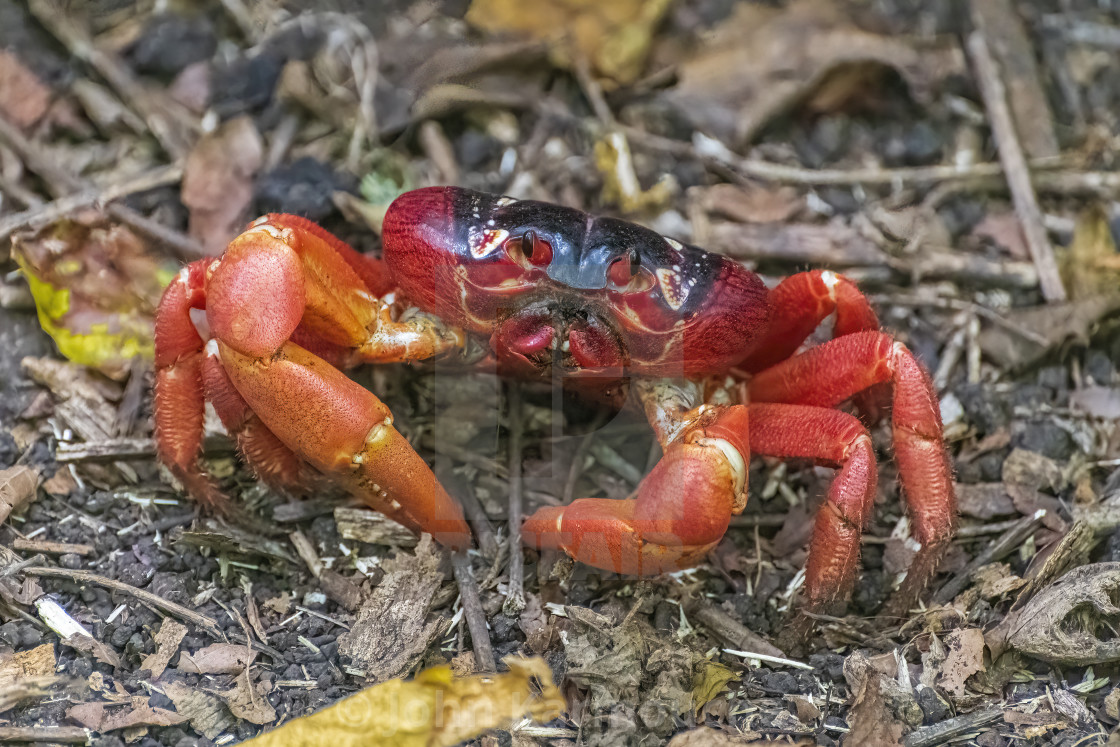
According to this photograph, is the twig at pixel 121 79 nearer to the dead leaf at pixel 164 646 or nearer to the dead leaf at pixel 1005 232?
the dead leaf at pixel 164 646

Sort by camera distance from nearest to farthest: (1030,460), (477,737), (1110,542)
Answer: (477,737), (1110,542), (1030,460)

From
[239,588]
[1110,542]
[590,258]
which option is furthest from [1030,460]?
[239,588]

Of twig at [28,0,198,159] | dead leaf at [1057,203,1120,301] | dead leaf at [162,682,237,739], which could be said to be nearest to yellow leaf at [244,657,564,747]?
dead leaf at [162,682,237,739]

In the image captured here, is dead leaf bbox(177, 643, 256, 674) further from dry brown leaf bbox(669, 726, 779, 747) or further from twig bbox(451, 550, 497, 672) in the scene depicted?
dry brown leaf bbox(669, 726, 779, 747)

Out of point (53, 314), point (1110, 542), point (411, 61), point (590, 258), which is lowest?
point (1110, 542)

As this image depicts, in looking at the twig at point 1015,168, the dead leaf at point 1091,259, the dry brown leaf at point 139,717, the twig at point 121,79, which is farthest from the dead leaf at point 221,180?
the dead leaf at point 1091,259

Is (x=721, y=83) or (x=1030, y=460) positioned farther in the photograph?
(x=721, y=83)

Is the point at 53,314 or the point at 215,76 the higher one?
the point at 215,76

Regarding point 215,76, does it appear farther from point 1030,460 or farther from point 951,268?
point 1030,460
